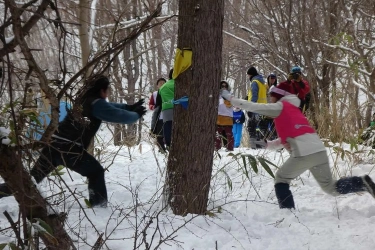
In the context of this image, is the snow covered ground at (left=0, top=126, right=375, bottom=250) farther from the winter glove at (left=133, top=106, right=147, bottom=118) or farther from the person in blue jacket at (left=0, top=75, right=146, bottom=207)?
the winter glove at (left=133, top=106, right=147, bottom=118)

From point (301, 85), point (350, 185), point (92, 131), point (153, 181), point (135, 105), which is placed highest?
point (301, 85)

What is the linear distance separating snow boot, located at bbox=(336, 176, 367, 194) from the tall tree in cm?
140

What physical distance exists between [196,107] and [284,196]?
1381 millimetres

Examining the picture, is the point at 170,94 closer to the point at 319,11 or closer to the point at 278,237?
the point at 278,237

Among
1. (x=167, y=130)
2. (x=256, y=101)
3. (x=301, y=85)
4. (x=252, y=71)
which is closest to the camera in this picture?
(x=167, y=130)

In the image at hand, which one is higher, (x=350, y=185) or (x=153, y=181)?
(x=350, y=185)

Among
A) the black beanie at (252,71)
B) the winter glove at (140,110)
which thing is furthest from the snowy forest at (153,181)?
the black beanie at (252,71)

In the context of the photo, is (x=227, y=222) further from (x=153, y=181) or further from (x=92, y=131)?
(x=153, y=181)

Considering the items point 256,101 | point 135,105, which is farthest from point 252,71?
point 135,105

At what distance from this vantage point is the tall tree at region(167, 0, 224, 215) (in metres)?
3.63

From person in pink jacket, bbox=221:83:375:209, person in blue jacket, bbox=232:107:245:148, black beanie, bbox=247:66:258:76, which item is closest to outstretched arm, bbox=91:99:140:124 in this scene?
person in pink jacket, bbox=221:83:375:209

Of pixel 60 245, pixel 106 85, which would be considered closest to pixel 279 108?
pixel 106 85

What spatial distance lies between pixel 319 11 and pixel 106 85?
6.78 metres

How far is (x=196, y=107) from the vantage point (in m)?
3.66
